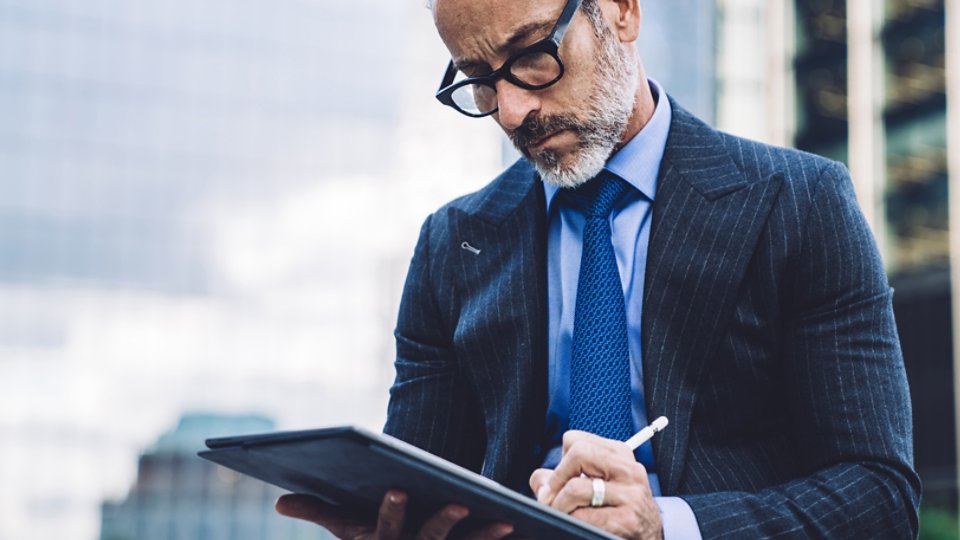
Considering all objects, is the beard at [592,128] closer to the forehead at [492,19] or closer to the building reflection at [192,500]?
the forehead at [492,19]

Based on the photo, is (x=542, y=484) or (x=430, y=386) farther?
(x=430, y=386)

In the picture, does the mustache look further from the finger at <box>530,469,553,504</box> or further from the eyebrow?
the finger at <box>530,469,553,504</box>

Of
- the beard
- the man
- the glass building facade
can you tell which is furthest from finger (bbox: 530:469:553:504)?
the glass building facade

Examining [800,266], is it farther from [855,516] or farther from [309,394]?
[309,394]

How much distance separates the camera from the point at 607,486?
1.78 metres

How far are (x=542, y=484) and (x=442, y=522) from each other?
258 mm

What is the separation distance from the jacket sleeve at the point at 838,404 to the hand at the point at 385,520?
432 mm

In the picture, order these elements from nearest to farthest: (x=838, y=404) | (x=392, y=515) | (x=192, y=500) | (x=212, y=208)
Result: (x=392, y=515) < (x=838, y=404) < (x=212, y=208) < (x=192, y=500)

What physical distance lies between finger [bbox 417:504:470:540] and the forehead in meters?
0.90

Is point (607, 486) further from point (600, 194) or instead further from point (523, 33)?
point (523, 33)

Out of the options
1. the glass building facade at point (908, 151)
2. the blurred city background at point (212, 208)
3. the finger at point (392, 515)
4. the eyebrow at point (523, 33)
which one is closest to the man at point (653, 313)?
the eyebrow at point (523, 33)

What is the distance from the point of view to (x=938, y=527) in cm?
2414

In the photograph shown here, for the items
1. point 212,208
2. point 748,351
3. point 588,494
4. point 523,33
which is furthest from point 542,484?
point 212,208

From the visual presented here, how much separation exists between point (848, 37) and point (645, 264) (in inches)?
1371
